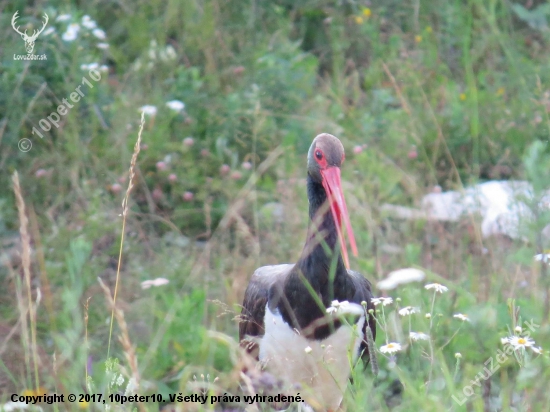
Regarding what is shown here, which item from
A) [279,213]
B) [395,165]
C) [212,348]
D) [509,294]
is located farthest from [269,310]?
[395,165]

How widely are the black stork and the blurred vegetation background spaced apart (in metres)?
0.23

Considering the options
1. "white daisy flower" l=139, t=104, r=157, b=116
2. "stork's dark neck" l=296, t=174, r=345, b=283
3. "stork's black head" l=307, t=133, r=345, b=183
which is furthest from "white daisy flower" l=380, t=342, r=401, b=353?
"white daisy flower" l=139, t=104, r=157, b=116

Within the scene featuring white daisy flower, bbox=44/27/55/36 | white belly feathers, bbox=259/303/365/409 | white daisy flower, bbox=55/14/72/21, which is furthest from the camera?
white daisy flower, bbox=55/14/72/21

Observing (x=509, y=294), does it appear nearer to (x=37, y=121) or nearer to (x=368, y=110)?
(x=368, y=110)

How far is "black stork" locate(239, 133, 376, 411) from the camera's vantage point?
116 inches

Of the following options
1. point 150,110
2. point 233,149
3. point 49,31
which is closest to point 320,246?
point 233,149

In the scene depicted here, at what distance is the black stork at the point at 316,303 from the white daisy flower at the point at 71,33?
1.94 meters

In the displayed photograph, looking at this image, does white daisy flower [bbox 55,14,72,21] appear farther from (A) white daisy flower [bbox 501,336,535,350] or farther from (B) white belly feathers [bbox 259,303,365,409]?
(A) white daisy flower [bbox 501,336,535,350]

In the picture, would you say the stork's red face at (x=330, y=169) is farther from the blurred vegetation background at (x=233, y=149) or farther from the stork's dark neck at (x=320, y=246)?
the blurred vegetation background at (x=233, y=149)

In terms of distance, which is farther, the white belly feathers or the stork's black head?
the stork's black head

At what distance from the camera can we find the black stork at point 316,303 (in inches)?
116

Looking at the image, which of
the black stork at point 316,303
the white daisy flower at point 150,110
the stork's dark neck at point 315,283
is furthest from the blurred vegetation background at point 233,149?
the stork's dark neck at point 315,283

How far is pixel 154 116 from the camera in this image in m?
4.77

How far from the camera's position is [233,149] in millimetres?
4836
